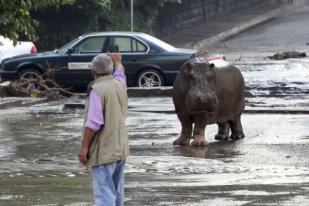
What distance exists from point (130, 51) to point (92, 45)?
38.9 inches

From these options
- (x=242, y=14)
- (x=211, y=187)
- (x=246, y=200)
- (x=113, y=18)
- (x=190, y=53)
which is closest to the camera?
(x=246, y=200)

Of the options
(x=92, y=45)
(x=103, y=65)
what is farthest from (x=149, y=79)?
(x=103, y=65)

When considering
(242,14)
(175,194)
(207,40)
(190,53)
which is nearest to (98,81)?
(175,194)

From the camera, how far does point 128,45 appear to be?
22.3 meters

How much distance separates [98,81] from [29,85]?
1460 cm

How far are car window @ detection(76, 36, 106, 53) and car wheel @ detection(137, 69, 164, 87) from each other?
1287 mm

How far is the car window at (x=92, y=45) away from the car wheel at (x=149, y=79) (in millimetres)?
1287

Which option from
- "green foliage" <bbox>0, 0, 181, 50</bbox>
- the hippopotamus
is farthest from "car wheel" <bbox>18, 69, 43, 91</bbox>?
"green foliage" <bbox>0, 0, 181, 50</bbox>

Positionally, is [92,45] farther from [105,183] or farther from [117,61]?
[105,183]

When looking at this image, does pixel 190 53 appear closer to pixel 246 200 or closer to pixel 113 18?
pixel 246 200

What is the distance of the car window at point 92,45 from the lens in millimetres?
22250

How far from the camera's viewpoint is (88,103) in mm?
7434

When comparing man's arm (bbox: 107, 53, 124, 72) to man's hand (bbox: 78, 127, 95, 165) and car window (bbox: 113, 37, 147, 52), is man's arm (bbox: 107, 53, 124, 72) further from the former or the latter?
car window (bbox: 113, 37, 147, 52)

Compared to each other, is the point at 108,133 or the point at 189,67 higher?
the point at 189,67
